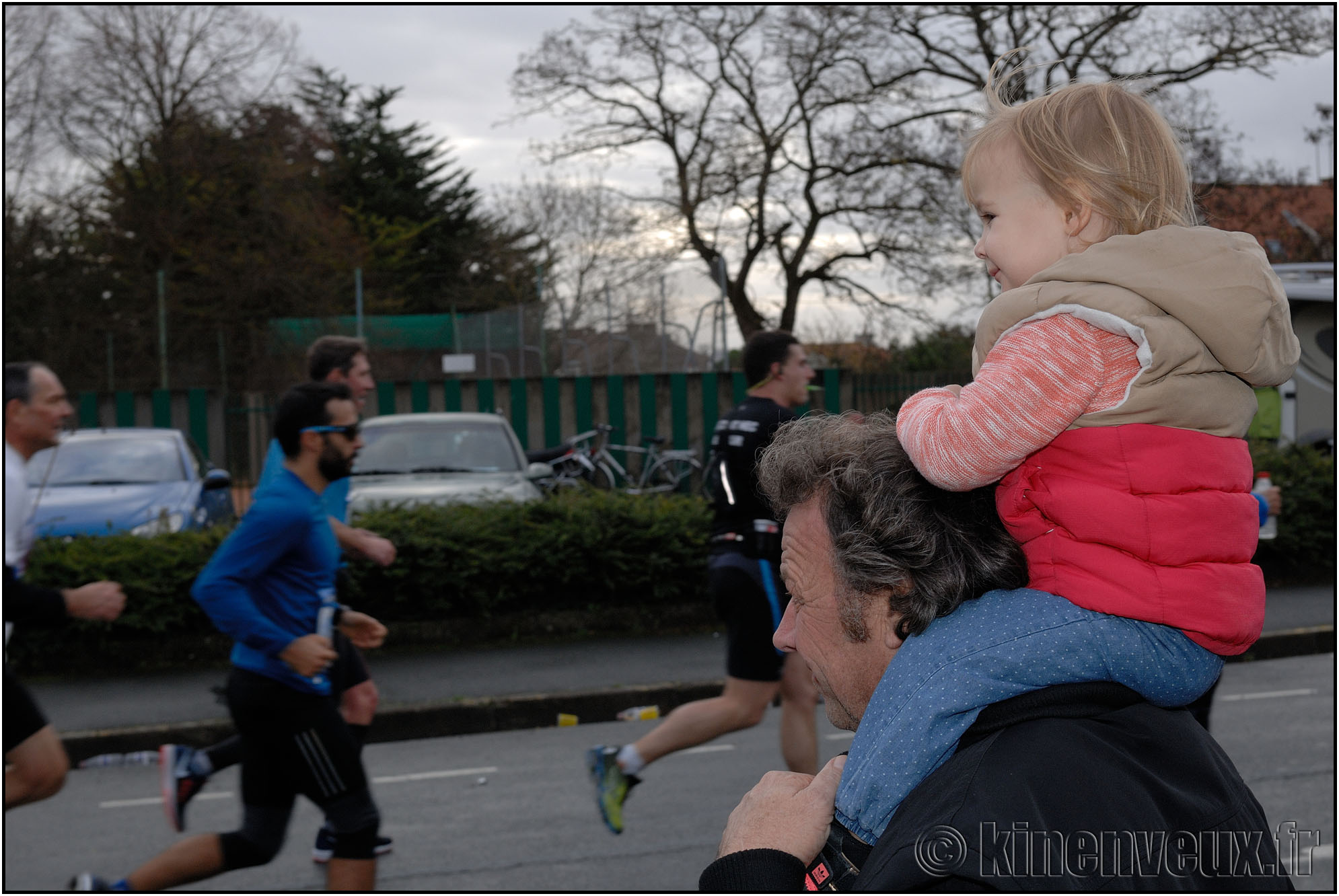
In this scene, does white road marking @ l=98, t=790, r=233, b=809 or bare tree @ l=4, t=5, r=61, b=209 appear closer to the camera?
white road marking @ l=98, t=790, r=233, b=809

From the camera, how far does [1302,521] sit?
12.0 meters

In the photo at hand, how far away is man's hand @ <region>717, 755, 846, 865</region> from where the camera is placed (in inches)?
70.0

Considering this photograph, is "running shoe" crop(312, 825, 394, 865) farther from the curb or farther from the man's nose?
the man's nose

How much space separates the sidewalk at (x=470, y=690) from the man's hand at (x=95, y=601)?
325cm

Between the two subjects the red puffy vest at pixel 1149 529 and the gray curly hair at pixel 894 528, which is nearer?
the red puffy vest at pixel 1149 529

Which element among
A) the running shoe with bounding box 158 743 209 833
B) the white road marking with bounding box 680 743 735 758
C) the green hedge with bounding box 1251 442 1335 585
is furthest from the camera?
the green hedge with bounding box 1251 442 1335 585

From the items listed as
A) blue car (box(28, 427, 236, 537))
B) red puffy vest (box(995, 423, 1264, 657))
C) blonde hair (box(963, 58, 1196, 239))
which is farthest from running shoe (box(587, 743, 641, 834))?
blue car (box(28, 427, 236, 537))

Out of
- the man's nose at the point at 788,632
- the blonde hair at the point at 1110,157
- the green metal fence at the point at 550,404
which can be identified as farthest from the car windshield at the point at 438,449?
the blonde hair at the point at 1110,157

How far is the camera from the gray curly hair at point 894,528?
179 cm

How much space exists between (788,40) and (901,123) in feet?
7.26

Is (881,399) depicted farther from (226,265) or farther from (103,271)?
(103,271)

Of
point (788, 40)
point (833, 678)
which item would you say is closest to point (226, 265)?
point (788, 40)

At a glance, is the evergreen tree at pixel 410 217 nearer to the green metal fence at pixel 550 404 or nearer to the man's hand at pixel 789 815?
the green metal fence at pixel 550 404

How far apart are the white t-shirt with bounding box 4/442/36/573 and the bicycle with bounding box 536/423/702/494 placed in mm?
11637
